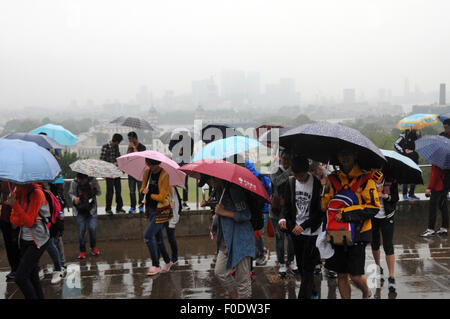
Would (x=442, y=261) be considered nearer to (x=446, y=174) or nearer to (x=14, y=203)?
(x=446, y=174)

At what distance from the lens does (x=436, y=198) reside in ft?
26.2

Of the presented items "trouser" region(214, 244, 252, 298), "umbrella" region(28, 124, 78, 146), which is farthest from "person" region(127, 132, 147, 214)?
"trouser" region(214, 244, 252, 298)

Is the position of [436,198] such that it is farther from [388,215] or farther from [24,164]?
[24,164]

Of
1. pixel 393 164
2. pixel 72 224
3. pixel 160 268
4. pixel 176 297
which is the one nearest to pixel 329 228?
pixel 393 164

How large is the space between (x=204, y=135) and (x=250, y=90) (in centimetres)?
4289

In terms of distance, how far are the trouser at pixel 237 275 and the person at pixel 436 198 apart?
465cm

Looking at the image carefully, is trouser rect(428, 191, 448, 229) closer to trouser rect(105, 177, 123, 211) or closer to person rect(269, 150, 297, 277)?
person rect(269, 150, 297, 277)

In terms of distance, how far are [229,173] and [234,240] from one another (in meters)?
0.75

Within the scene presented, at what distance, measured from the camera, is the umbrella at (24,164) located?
4293mm

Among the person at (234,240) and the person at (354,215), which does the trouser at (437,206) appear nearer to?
the person at (354,215)

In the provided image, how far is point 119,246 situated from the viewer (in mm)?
7965

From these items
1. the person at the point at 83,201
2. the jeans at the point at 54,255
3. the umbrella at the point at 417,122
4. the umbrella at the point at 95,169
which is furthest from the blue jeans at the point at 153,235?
the umbrella at the point at 417,122

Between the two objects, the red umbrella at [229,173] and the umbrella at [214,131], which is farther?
the umbrella at [214,131]

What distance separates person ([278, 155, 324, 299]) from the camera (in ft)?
15.6
